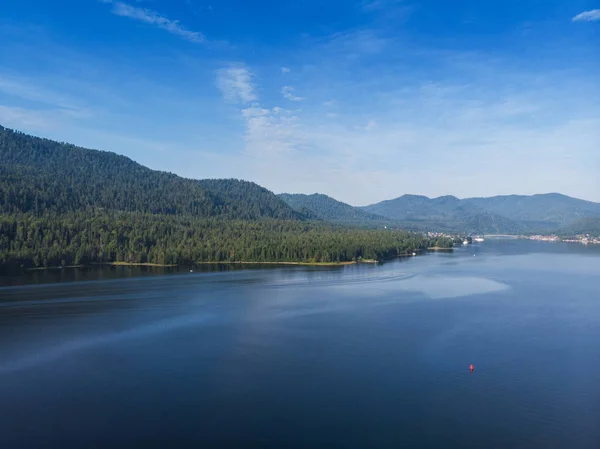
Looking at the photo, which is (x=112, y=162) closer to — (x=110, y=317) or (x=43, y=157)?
(x=43, y=157)

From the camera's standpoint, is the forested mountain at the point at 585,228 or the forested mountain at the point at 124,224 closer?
the forested mountain at the point at 124,224

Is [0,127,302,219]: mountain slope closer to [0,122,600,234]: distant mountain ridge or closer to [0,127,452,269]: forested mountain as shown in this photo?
[0,122,600,234]: distant mountain ridge

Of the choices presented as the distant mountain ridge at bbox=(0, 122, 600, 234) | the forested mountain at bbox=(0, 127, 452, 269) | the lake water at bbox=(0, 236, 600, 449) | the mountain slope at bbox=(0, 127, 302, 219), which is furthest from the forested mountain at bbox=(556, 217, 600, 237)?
the lake water at bbox=(0, 236, 600, 449)

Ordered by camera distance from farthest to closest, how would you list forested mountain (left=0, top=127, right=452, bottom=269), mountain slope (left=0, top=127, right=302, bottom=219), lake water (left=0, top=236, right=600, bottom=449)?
1. mountain slope (left=0, top=127, right=302, bottom=219)
2. forested mountain (left=0, top=127, right=452, bottom=269)
3. lake water (left=0, top=236, right=600, bottom=449)

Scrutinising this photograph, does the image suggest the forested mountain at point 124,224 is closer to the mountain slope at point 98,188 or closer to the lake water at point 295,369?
the mountain slope at point 98,188

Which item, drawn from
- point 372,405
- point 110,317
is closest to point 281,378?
point 372,405

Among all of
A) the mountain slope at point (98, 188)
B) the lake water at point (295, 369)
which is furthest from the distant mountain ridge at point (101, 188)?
the lake water at point (295, 369)
